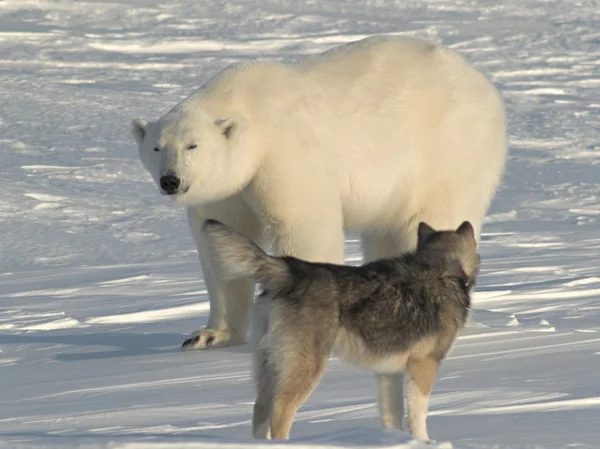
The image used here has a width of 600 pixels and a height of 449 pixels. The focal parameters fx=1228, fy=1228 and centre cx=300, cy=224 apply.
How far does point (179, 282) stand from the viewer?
795 centimetres

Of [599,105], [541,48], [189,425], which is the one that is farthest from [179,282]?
[541,48]

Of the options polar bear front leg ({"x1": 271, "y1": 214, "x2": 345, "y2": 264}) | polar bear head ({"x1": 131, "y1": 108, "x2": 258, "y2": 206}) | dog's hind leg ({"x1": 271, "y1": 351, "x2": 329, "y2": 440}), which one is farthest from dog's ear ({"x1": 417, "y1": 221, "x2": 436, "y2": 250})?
polar bear head ({"x1": 131, "y1": 108, "x2": 258, "y2": 206})

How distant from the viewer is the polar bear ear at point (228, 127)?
Answer: 5750mm

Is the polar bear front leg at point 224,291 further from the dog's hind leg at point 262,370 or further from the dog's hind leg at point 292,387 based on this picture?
the dog's hind leg at point 292,387

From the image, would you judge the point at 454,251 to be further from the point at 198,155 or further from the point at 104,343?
the point at 104,343

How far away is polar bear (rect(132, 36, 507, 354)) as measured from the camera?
5793 millimetres

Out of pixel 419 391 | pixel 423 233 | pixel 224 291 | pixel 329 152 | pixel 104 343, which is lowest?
pixel 104 343

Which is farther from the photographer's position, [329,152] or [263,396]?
[329,152]

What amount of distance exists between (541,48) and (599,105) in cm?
363

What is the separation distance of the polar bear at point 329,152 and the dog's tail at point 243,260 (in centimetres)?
195

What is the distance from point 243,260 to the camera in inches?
146

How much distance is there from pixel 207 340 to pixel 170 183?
→ 0.92m

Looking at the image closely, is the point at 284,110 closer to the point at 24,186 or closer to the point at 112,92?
the point at 24,186

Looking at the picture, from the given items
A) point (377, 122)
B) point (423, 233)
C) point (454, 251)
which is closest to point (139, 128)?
point (377, 122)
